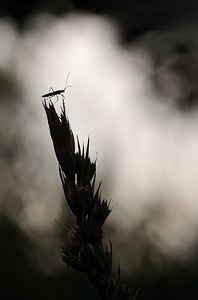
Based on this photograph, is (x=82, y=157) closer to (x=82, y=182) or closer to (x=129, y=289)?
(x=82, y=182)

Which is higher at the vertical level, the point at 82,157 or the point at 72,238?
the point at 82,157

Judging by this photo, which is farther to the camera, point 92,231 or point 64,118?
point 64,118

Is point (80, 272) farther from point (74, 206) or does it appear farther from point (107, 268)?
point (74, 206)

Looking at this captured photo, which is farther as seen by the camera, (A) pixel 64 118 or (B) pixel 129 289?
(A) pixel 64 118

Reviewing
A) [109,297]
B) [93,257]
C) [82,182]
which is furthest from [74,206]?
[109,297]

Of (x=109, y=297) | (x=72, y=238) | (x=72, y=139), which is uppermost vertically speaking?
(x=72, y=139)

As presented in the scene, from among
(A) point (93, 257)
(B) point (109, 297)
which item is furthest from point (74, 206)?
(B) point (109, 297)
